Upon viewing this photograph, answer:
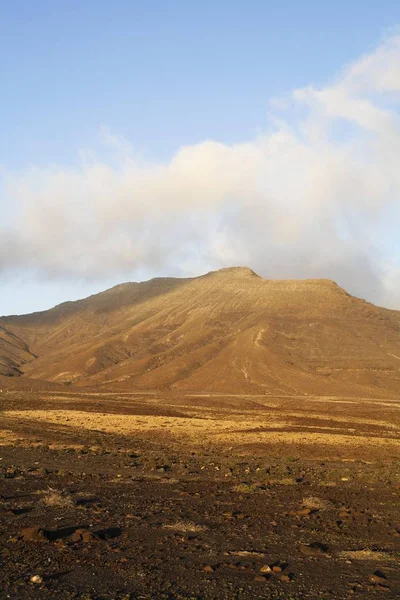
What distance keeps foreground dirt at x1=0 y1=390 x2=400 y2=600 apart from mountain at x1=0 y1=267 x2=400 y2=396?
8133cm

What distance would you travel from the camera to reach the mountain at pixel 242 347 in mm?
115188

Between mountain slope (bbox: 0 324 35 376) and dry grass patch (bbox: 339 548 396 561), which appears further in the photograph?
mountain slope (bbox: 0 324 35 376)

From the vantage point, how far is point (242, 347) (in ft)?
430

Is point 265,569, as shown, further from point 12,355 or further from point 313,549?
point 12,355

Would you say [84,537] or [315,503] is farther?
[315,503]

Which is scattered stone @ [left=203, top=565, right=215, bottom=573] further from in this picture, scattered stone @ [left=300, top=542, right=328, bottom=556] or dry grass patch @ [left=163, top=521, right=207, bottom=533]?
dry grass patch @ [left=163, top=521, right=207, bottom=533]

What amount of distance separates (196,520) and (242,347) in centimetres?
11789

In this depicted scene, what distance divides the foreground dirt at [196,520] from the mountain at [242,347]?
81331 millimetres

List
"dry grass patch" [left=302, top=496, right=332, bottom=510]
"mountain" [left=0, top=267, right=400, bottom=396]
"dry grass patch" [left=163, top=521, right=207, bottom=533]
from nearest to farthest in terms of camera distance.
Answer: "dry grass patch" [left=163, top=521, right=207, bottom=533] → "dry grass patch" [left=302, top=496, right=332, bottom=510] → "mountain" [left=0, top=267, right=400, bottom=396]

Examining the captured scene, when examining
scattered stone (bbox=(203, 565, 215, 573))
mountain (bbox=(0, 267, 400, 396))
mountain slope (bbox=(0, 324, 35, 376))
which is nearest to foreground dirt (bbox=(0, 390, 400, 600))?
scattered stone (bbox=(203, 565, 215, 573))

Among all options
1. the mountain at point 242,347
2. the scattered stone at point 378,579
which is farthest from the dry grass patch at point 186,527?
the mountain at point 242,347

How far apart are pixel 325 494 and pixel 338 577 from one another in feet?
27.7

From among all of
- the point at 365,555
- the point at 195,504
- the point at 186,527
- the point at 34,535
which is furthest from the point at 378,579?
the point at 195,504

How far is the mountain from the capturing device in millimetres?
115188
